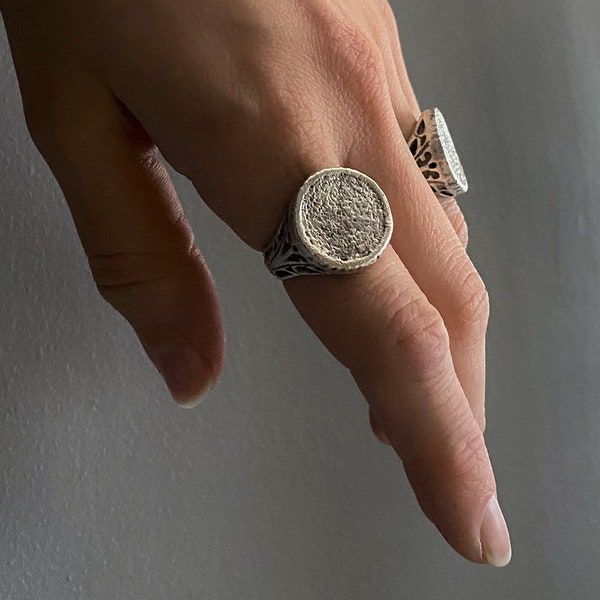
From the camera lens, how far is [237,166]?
0.42 meters

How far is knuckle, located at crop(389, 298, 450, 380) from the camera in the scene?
17.6 inches

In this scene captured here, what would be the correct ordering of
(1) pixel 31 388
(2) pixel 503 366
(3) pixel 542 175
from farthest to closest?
(3) pixel 542 175 → (2) pixel 503 366 → (1) pixel 31 388

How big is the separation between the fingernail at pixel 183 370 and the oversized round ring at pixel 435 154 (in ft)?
0.77

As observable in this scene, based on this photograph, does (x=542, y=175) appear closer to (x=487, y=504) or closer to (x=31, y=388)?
(x=487, y=504)

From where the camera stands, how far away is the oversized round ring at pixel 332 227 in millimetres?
411

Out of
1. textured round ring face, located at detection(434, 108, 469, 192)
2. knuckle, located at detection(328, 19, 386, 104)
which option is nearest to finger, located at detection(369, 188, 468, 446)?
textured round ring face, located at detection(434, 108, 469, 192)

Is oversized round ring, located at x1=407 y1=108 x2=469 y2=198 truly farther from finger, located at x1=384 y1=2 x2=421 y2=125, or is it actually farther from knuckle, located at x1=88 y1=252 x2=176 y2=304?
knuckle, located at x1=88 y1=252 x2=176 y2=304

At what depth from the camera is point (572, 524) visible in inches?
40.6

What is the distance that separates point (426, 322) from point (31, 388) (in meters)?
0.30

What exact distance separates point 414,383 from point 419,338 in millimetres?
29

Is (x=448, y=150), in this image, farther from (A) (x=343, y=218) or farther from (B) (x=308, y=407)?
(B) (x=308, y=407)

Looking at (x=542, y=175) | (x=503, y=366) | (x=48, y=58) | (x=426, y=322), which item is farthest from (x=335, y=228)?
(x=542, y=175)

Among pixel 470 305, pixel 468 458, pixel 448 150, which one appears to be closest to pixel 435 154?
pixel 448 150

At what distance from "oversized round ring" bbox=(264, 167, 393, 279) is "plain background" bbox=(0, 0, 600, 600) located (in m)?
0.22
